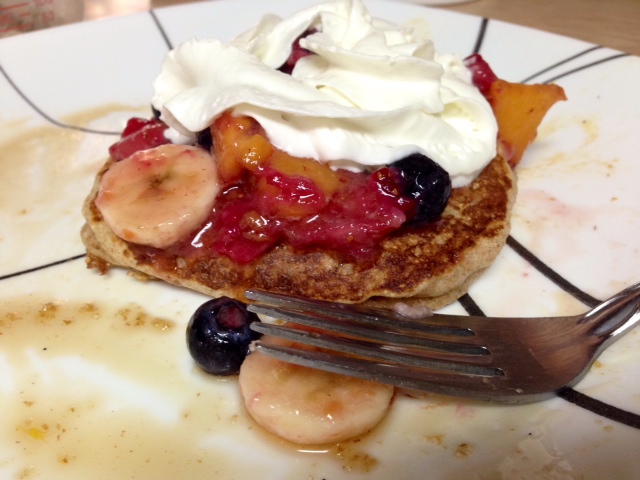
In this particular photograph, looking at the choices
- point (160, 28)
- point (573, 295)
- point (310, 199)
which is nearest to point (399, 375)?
point (310, 199)

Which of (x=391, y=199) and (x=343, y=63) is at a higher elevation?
(x=343, y=63)

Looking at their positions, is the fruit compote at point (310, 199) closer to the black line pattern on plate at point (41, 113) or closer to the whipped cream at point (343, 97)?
the whipped cream at point (343, 97)

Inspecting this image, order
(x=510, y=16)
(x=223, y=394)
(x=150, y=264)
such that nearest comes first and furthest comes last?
(x=223, y=394) → (x=150, y=264) → (x=510, y=16)

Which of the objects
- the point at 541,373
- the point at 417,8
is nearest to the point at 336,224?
the point at 541,373

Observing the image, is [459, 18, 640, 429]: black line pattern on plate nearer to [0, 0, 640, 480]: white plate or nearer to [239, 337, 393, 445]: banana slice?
[0, 0, 640, 480]: white plate

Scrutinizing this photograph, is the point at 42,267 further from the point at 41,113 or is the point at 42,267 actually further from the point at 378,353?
the point at 378,353

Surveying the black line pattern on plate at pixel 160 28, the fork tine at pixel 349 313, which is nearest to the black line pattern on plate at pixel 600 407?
the fork tine at pixel 349 313

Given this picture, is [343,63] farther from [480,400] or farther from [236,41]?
[480,400]
